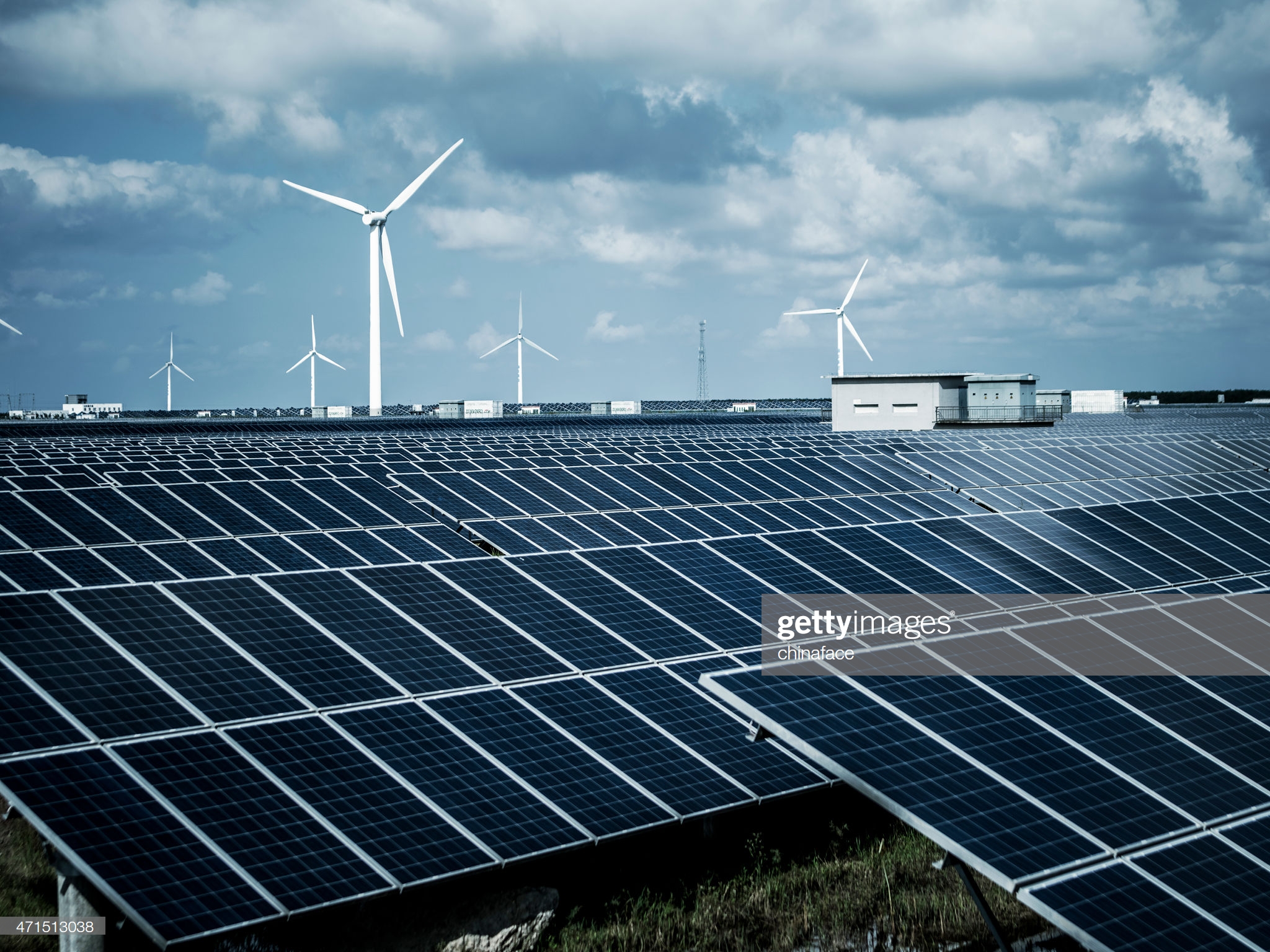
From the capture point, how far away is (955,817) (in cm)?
1161

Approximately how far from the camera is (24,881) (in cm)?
1711

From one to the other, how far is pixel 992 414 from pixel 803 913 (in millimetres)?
74976

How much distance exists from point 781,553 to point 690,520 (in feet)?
17.2

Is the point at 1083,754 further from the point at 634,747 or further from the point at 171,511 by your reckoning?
the point at 171,511

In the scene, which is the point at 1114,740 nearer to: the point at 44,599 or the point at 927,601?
the point at 927,601

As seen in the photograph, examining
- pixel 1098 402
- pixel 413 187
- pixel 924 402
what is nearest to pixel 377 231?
pixel 413 187

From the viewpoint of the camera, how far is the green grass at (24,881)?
14.8m

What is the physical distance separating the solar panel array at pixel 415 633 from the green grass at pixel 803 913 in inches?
60.1

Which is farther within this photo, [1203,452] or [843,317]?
[843,317]

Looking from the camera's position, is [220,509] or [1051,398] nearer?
[220,509]

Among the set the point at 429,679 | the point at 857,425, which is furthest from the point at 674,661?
the point at 857,425

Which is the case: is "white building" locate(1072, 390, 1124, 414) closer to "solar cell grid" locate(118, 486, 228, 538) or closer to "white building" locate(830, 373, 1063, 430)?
"white building" locate(830, 373, 1063, 430)

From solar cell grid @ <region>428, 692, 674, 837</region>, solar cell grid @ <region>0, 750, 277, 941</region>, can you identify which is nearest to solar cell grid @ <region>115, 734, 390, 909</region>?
solar cell grid @ <region>0, 750, 277, 941</region>

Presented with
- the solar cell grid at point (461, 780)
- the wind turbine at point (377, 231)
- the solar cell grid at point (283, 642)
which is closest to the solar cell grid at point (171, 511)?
the solar cell grid at point (283, 642)
